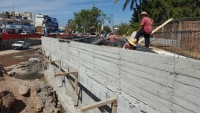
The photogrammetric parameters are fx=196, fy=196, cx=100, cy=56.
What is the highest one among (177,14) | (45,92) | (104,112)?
(177,14)

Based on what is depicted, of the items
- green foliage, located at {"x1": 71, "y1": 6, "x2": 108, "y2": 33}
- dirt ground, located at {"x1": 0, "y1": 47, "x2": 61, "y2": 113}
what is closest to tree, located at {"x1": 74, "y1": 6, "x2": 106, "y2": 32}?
green foliage, located at {"x1": 71, "y1": 6, "x2": 108, "y2": 33}

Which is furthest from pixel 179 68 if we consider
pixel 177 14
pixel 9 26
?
pixel 9 26

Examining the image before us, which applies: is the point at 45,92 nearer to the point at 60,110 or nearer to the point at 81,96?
the point at 60,110

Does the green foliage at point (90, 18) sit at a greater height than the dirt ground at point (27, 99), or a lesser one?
greater

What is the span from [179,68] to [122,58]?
2.01m

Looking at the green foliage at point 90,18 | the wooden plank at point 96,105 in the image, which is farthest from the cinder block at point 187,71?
the green foliage at point 90,18

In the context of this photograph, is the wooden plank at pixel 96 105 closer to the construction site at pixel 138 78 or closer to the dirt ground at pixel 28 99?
the construction site at pixel 138 78

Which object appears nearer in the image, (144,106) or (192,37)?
(144,106)

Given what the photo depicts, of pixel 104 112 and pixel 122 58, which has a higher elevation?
pixel 122 58

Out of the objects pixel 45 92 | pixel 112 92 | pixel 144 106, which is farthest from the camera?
pixel 45 92

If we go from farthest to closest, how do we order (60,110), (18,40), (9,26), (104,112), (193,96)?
(9,26), (18,40), (60,110), (104,112), (193,96)

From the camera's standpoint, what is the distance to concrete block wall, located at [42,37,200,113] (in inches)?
133

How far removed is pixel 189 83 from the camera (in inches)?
131

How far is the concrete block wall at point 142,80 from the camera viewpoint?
339cm
